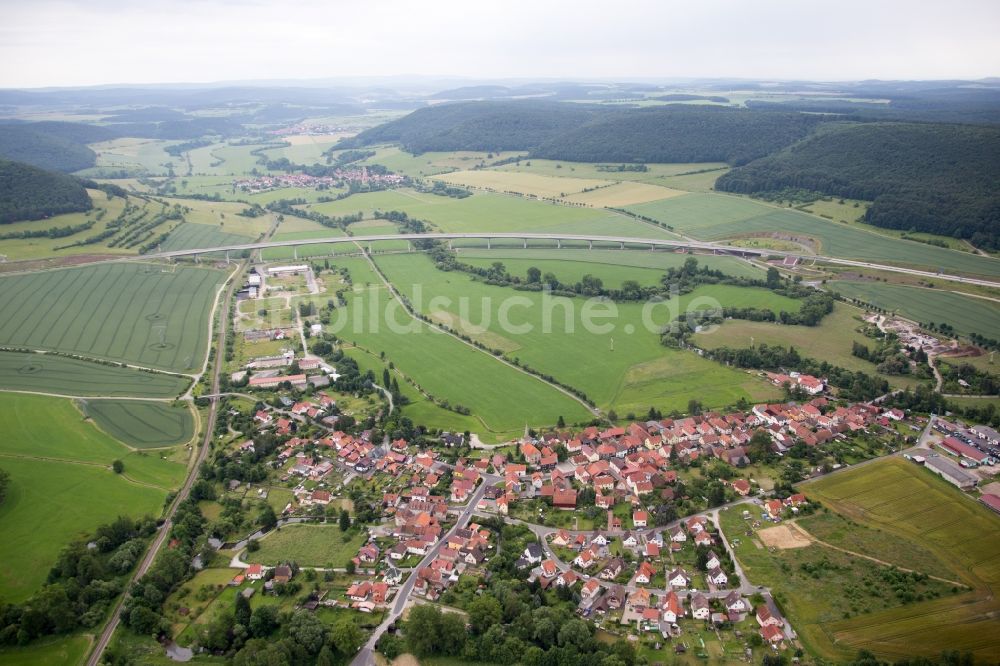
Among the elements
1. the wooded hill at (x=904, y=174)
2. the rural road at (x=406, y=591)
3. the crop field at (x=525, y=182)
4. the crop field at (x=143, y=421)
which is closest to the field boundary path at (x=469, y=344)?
the rural road at (x=406, y=591)

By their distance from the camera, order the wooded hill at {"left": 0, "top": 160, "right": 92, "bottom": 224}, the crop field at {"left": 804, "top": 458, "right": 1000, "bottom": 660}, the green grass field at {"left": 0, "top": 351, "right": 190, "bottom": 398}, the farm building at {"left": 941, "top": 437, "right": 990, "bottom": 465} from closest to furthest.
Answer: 1. the crop field at {"left": 804, "top": 458, "right": 1000, "bottom": 660}
2. the farm building at {"left": 941, "top": 437, "right": 990, "bottom": 465}
3. the green grass field at {"left": 0, "top": 351, "right": 190, "bottom": 398}
4. the wooded hill at {"left": 0, "top": 160, "right": 92, "bottom": 224}

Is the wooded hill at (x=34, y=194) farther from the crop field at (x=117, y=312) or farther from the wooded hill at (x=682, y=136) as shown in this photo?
the wooded hill at (x=682, y=136)

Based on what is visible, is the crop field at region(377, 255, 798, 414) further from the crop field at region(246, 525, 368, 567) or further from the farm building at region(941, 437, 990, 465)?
the crop field at region(246, 525, 368, 567)

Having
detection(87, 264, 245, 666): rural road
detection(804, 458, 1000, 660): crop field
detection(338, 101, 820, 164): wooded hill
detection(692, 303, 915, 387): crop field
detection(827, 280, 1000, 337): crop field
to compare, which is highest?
detection(338, 101, 820, 164): wooded hill

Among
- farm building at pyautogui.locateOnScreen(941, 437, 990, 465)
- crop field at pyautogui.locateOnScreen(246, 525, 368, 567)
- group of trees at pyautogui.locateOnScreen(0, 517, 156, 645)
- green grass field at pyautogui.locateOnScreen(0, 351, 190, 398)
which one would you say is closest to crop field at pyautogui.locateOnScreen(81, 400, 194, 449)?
green grass field at pyautogui.locateOnScreen(0, 351, 190, 398)

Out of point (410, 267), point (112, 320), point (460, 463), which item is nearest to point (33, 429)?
point (112, 320)

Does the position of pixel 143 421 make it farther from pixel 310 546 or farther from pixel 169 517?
pixel 310 546

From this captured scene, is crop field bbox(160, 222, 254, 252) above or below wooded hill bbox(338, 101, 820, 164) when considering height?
below

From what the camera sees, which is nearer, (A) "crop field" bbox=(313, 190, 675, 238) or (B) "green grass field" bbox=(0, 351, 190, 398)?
(B) "green grass field" bbox=(0, 351, 190, 398)
